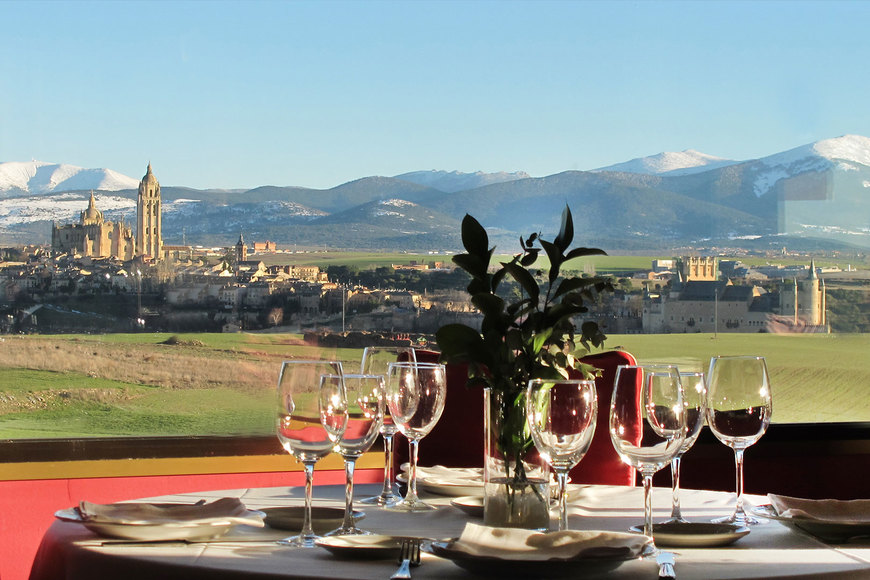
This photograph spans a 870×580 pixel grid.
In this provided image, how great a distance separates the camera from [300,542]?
1203 millimetres

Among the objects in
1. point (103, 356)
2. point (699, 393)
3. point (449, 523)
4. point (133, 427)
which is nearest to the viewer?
point (699, 393)

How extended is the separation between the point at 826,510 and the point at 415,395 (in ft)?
2.12

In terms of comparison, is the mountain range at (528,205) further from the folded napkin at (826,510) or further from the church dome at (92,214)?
the folded napkin at (826,510)

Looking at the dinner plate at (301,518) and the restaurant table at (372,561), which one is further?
the dinner plate at (301,518)

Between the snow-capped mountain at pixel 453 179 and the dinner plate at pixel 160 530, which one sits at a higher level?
the snow-capped mountain at pixel 453 179

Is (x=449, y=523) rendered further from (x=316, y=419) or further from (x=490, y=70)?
(x=490, y=70)

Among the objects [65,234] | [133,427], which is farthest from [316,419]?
[65,234]

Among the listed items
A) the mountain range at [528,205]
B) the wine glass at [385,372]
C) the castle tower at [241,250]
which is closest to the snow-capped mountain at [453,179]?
the mountain range at [528,205]

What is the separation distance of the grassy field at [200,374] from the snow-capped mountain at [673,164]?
0.95m

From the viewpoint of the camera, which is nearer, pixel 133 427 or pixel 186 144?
pixel 133 427

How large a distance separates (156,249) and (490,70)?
6.37 ft

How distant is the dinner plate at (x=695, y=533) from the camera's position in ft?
4.01

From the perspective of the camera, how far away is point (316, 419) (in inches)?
45.3

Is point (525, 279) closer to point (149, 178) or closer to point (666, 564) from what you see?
point (666, 564)
